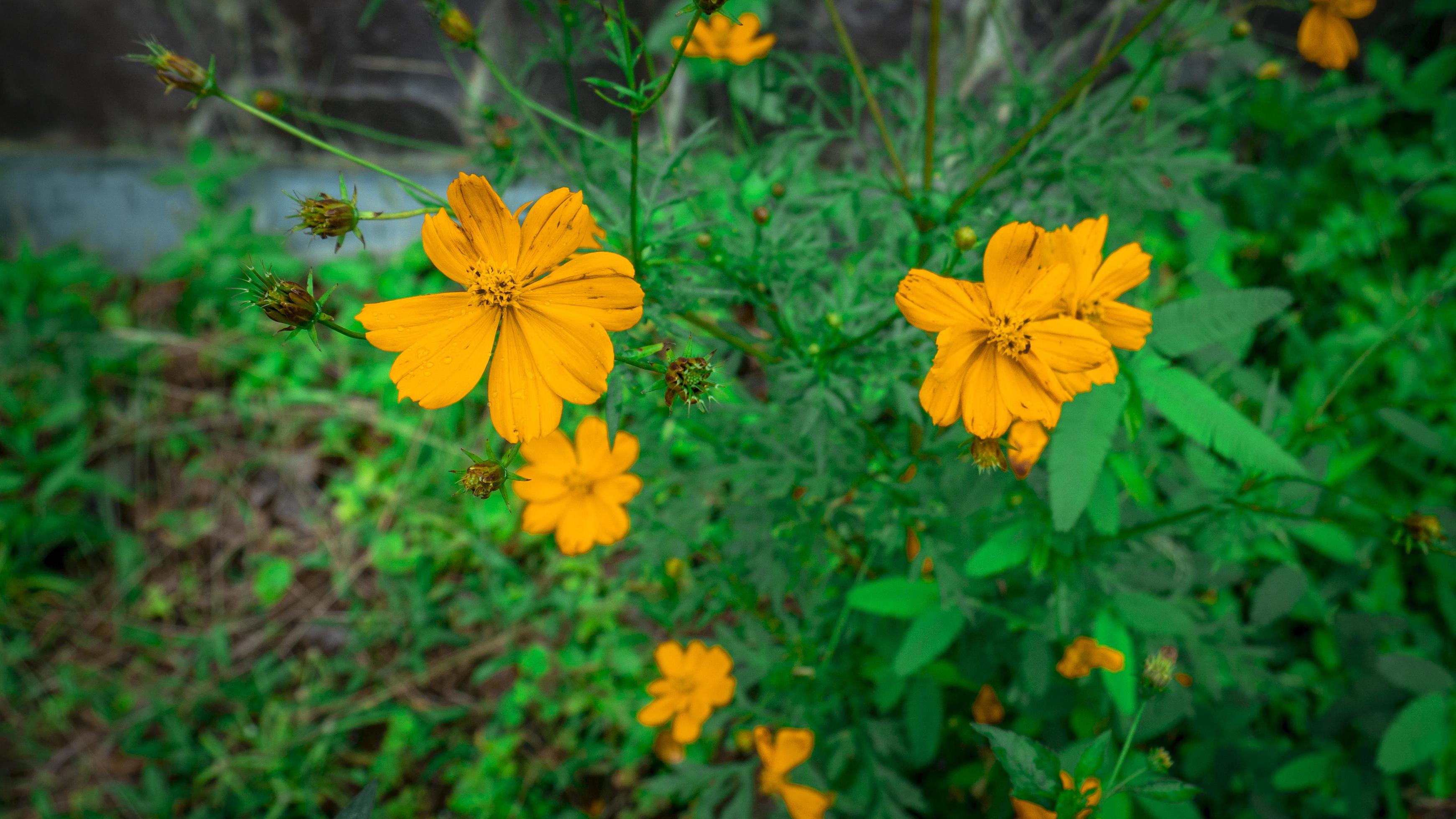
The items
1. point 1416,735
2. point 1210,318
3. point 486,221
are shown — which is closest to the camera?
point 486,221

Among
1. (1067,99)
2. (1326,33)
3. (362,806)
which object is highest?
(1326,33)

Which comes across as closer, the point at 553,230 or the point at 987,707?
the point at 553,230

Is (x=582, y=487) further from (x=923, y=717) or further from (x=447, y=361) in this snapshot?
(x=923, y=717)

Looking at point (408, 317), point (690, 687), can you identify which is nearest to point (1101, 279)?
point (408, 317)

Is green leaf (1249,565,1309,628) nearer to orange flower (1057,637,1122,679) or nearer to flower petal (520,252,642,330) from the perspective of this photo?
orange flower (1057,637,1122,679)

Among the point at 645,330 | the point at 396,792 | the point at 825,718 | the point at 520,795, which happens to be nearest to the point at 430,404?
the point at 645,330

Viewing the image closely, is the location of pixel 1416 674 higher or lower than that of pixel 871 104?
lower

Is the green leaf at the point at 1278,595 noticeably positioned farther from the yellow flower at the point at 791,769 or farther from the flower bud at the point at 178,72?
the flower bud at the point at 178,72

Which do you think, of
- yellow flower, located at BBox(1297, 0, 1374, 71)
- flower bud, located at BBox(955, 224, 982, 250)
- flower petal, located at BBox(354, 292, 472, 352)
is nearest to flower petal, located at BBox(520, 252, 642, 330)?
flower petal, located at BBox(354, 292, 472, 352)
